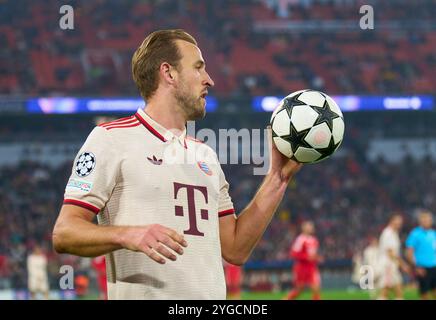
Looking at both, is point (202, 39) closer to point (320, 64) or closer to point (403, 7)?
point (320, 64)

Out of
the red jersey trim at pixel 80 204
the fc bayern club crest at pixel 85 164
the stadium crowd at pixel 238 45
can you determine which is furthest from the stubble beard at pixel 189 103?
the stadium crowd at pixel 238 45

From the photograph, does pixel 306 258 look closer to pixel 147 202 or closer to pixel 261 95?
pixel 147 202

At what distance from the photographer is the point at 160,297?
359cm

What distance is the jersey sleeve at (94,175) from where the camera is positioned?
3.56 meters

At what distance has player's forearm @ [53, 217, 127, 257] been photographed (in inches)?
132

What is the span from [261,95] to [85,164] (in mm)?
31252

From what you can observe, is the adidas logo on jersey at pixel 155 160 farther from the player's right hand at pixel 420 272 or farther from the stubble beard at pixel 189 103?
the player's right hand at pixel 420 272

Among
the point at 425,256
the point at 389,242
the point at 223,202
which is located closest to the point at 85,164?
the point at 223,202

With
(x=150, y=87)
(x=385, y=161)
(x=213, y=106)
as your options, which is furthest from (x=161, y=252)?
(x=385, y=161)

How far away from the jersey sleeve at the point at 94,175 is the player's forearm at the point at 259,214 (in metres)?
Result: 0.78

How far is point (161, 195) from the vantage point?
3688 millimetres

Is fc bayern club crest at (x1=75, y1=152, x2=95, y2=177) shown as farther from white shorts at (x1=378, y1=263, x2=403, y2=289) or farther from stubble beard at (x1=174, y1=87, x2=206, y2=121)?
white shorts at (x1=378, y1=263, x2=403, y2=289)

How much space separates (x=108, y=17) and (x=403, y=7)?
545 inches

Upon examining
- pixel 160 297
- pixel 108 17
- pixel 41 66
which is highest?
pixel 108 17
